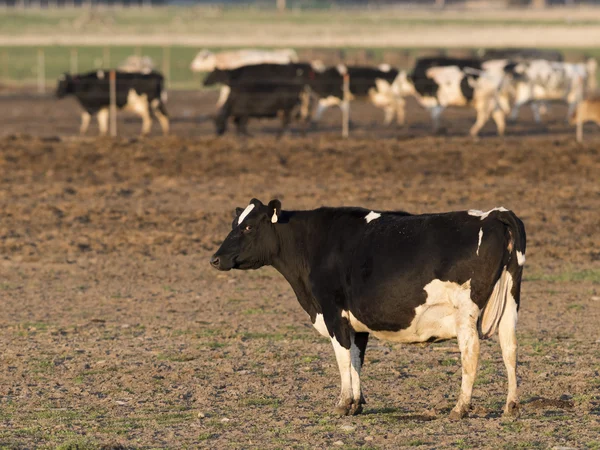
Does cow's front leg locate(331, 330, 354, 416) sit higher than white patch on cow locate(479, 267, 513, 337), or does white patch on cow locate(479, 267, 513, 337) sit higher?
white patch on cow locate(479, 267, 513, 337)

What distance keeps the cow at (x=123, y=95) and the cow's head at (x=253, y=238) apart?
2042 cm

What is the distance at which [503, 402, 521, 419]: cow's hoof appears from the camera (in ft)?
26.7

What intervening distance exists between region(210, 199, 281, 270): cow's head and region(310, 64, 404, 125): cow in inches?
932

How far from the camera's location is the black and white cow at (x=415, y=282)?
800 cm

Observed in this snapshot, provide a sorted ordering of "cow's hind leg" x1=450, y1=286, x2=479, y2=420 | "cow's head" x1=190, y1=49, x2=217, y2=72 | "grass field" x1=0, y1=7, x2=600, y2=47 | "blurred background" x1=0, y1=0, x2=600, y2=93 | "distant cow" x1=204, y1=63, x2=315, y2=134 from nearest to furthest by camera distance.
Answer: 1. "cow's hind leg" x1=450, y1=286, x2=479, y2=420
2. "distant cow" x1=204, y1=63, x2=315, y2=134
3. "cow's head" x1=190, y1=49, x2=217, y2=72
4. "blurred background" x1=0, y1=0, x2=600, y2=93
5. "grass field" x1=0, y1=7, x2=600, y2=47

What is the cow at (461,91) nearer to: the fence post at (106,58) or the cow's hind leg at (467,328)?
the cow's hind leg at (467,328)

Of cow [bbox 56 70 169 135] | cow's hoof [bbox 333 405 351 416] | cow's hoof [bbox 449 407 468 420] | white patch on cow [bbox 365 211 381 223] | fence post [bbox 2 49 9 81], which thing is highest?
white patch on cow [bbox 365 211 381 223]

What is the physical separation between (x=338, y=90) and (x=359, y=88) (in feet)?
2.87

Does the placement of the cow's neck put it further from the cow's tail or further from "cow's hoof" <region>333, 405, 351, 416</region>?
the cow's tail

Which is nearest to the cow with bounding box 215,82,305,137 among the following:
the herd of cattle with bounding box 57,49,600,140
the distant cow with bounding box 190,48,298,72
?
the herd of cattle with bounding box 57,49,600,140

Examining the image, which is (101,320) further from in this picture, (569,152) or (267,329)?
(569,152)

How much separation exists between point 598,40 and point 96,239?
224 ft

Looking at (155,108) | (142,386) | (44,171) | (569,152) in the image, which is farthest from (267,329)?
(155,108)

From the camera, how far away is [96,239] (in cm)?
1631
